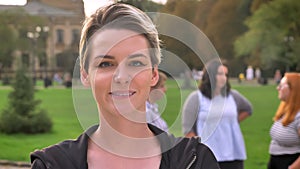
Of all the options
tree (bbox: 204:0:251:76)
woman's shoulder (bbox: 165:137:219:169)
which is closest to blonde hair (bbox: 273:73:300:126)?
woman's shoulder (bbox: 165:137:219:169)

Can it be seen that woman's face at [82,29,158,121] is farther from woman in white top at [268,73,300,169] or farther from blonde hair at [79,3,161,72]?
woman in white top at [268,73,300,169]

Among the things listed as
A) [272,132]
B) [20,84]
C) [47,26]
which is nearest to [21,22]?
[47,26]

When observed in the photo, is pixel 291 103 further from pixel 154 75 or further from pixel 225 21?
pixel 225 21

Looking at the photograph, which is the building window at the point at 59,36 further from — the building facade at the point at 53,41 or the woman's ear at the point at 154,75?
the woman's ear at the point at 154,75

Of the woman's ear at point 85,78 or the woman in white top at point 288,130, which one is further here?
the woman in white top at point 288,130

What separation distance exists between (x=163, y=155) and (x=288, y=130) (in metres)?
3.21

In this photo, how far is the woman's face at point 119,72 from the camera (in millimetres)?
1133

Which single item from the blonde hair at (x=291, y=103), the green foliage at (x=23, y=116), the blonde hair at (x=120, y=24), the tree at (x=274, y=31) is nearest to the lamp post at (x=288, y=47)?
the tree at (x=274, y=31)

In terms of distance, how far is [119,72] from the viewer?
1.13 meters

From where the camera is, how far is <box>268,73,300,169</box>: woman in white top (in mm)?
4352

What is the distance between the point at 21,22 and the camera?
35.5 meters

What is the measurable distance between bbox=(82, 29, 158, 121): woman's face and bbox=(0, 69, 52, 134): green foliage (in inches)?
458

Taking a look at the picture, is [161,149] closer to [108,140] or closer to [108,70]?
[108,140]

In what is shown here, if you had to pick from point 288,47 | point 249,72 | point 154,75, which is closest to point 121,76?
point 154,75
